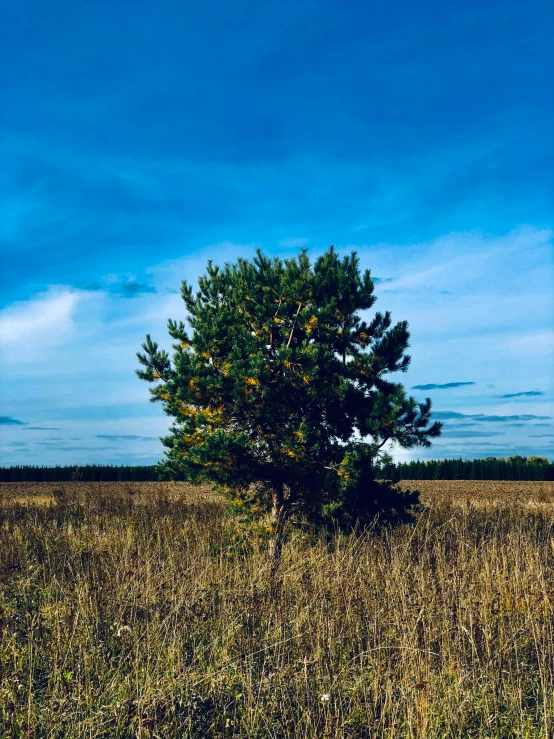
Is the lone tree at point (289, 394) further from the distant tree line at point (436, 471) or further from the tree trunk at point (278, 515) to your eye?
the distant tree line at point (436, 471)

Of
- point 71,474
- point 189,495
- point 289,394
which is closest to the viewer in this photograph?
point 289,394

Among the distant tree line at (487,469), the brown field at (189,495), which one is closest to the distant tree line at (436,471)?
the distant tree line at (487,469)

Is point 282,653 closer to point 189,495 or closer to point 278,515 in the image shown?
point 278,515

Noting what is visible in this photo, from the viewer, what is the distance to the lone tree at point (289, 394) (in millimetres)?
8898

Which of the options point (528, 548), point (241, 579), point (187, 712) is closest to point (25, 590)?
point (241, 579)

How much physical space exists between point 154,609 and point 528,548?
201 inches

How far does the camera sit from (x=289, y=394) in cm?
916

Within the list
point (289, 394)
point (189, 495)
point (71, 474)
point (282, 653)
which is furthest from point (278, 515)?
point (71, 474)

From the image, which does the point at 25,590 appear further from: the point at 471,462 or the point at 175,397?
the point at 471,462

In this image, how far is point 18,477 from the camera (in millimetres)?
47094

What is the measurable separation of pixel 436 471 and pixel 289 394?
44277mm

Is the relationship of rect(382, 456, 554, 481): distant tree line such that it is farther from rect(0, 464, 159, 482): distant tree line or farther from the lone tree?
the lone tree

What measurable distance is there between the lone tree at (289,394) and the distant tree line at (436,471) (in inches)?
1553

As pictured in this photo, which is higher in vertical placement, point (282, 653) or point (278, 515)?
point (278, 515)
